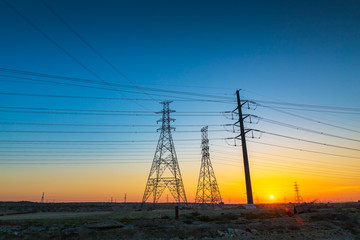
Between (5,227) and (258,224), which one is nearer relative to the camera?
(5,227)

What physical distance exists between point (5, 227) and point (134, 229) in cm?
1065

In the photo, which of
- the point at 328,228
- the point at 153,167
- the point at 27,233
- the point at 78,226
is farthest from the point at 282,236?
the point at 153,167

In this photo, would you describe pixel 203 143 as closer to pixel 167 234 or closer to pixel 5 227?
pixel 167 234

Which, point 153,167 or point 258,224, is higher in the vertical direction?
point 153,167

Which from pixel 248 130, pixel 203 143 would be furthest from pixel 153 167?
pixel 248 130

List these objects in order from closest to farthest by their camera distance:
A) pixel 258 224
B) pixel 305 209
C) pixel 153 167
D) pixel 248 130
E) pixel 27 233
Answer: pixel 27 233, pixel 258 224, pixel 305 209, pixel 248 130, pixel 153 167

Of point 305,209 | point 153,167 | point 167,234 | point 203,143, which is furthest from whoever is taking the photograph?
point 203,143

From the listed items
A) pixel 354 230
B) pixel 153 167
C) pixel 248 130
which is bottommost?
pixel 354 230

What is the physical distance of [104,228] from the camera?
61.3 feet

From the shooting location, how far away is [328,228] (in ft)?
71.5

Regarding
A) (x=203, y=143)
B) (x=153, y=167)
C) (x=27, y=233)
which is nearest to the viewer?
(x=27, y=233)

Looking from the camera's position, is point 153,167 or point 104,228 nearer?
point 104,228

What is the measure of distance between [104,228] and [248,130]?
27217 millimetres

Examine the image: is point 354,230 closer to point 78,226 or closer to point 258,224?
point 258,224
